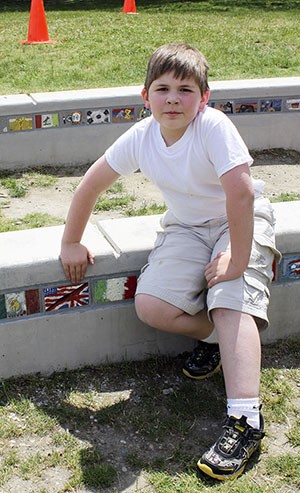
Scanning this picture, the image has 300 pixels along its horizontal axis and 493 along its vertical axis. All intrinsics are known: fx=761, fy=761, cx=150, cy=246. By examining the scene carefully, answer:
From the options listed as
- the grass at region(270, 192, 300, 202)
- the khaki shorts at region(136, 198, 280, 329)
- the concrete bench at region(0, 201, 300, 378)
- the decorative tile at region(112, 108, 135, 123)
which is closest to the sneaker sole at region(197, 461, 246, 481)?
the khaki shorts at region(136, 198, 280, 329)

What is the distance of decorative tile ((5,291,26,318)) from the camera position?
9.68ft

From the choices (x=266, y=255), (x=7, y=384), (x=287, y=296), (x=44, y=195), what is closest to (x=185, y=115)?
(x=266, y=255)

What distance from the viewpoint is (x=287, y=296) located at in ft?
11.0

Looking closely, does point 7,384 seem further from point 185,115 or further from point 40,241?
point 185,115

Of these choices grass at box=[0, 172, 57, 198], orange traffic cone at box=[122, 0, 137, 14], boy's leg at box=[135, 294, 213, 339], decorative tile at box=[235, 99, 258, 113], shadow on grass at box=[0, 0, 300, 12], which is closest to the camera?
boy's leg at box=[135, 294, 213, 339]

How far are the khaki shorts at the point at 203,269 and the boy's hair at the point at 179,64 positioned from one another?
0.57 metres

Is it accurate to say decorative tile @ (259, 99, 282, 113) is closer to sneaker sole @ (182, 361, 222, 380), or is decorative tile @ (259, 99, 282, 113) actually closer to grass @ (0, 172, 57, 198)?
grass @ (0, 172, 57, 198)

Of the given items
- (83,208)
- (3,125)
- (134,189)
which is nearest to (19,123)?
(3,125)

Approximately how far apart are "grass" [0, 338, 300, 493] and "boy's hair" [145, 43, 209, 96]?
1202 millimetres

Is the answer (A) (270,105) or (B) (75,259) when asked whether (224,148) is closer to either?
(B) (75,259)

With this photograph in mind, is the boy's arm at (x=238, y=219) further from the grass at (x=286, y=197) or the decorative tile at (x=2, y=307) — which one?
the grass at (x=286, y=197)

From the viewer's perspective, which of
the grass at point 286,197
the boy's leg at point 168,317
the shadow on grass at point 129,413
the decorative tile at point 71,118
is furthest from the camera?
the decorative tile at point 71,118

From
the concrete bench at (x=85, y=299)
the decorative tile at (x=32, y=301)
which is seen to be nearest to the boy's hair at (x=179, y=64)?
the concrete bench at (x=85, y=299)

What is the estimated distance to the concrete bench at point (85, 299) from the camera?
296cm
